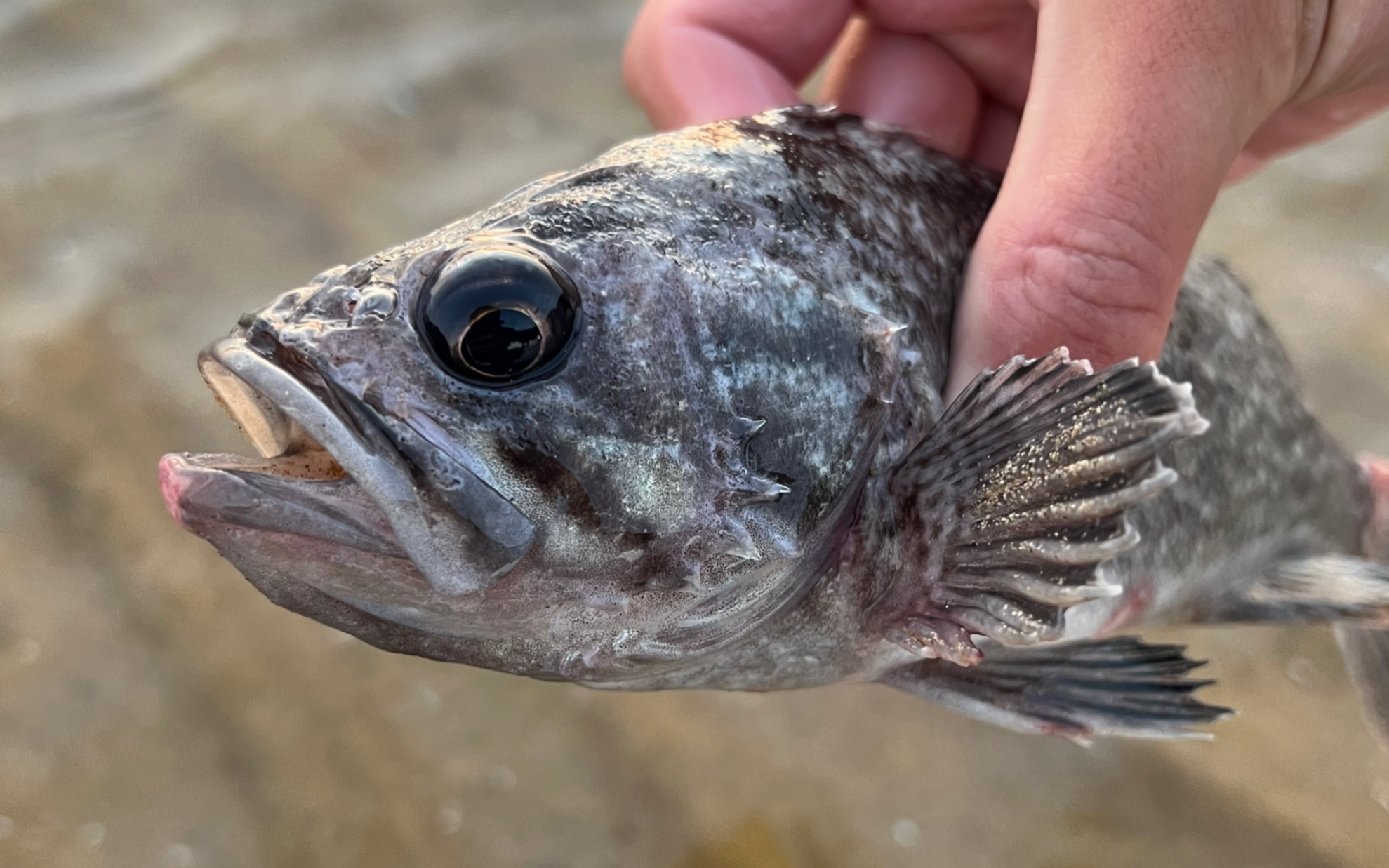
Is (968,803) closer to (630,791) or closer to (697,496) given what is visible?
(630,791)

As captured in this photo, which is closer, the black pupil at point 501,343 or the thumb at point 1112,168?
the black pupil at point 501,343

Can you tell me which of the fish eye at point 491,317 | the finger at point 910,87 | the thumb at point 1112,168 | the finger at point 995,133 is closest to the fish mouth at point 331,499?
the fish eye at point 491,317

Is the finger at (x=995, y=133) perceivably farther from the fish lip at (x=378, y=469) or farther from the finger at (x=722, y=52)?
the fish lip at (x=378, y=469)

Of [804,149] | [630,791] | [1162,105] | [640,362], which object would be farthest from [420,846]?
[1162,105]

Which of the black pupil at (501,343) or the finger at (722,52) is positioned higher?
the finger at (722,52)

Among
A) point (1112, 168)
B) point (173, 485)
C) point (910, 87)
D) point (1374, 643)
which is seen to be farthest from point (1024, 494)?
point (1374, 643)

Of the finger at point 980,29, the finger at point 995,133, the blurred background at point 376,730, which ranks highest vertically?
the finger at point 980,29

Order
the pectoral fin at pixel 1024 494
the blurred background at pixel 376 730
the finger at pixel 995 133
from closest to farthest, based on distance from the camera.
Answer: the pectoral fin at pixel 1024 494
the blurred background at pixel 376 730
the finger at pixel 995 133

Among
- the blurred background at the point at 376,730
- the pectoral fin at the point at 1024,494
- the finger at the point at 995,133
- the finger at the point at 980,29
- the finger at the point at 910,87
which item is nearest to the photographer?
the pectoral fin at the point at 1024,494
